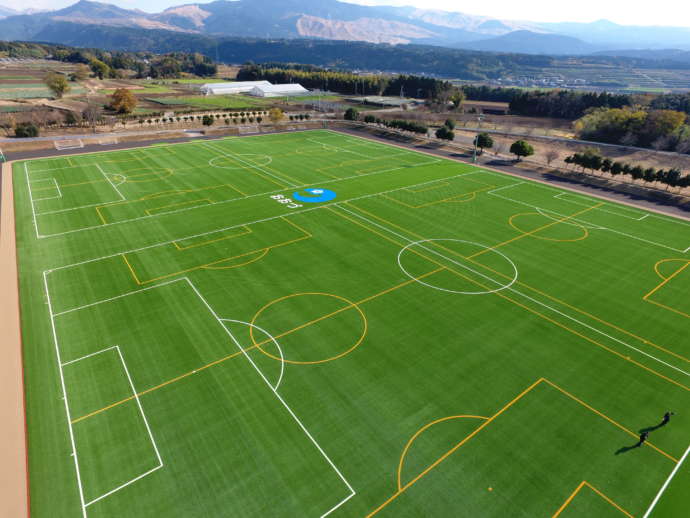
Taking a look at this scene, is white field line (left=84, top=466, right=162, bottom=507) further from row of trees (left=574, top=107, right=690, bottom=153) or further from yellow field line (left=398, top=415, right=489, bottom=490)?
row of trees (left=574, top=107, right=690, bottom=153)

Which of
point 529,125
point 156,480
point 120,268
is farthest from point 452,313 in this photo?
point 529,125

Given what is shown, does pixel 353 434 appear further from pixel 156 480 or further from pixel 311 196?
pixel 311 196

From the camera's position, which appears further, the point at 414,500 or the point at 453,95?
the point at 453,95

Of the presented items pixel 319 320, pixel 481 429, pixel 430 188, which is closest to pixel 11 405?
pixel 319 320

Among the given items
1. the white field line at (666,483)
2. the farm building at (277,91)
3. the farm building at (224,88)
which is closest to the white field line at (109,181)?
the white field line at (666,483)

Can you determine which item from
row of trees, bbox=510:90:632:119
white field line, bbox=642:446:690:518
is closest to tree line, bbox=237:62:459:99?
row of trees, bbox=510:90:632:119
